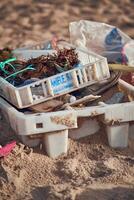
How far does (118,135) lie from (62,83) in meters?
0.46

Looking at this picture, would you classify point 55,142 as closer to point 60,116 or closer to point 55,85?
point 60,116

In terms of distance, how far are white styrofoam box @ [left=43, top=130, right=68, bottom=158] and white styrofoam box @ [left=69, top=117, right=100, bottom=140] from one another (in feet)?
0.44

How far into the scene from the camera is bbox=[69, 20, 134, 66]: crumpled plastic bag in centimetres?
472

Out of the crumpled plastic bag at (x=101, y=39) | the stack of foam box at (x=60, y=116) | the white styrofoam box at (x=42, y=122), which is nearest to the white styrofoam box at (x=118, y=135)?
the stack of foam box at (x=60, y=116)

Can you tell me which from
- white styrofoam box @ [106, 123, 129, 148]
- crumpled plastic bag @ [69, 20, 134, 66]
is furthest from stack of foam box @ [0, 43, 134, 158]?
crumpled plastic bag @ [69, 20, 134, 66]

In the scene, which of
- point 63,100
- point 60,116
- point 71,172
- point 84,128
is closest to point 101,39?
point 63,100

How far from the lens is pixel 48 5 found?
746cm

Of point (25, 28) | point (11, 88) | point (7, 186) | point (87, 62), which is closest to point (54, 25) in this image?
point (25, 28)

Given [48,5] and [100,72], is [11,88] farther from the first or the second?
[48,5]

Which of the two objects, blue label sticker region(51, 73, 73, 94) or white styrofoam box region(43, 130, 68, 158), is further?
blue label sticker region(51, 73, 73, 94)

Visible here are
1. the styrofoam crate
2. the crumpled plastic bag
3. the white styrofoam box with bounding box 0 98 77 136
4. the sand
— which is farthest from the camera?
the crumpled plastic bag

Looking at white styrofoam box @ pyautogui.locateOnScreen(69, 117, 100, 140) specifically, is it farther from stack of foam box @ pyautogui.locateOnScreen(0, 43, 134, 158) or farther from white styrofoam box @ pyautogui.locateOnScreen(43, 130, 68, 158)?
white styrofoam box @ pyautogui.locateOnScreen(43, 130, 68, 158)

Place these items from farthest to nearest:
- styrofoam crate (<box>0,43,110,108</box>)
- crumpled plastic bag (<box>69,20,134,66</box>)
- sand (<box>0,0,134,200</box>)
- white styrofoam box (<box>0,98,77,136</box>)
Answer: crumpled plastic bag (<box>69,20,134,66</box>), styrofoam crate (<box>0,43,110,108</box>), white styrofoam box (<box>0,98,77,136</box>), sand (<box>0,0,134,200</box>)

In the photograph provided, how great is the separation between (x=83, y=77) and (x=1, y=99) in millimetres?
532
